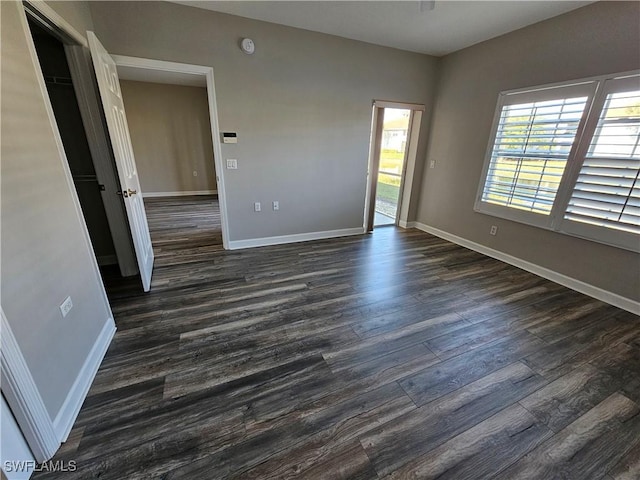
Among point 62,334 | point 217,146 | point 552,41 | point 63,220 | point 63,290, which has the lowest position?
point 62,334

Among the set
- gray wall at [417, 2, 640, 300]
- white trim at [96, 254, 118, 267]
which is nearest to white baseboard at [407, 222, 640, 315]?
gray wall at [417, 2, 640, 300]

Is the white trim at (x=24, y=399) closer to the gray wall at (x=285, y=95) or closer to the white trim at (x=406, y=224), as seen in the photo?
the gray wall at (x=285, y=95)

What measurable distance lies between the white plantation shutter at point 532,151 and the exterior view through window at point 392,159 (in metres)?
1.48

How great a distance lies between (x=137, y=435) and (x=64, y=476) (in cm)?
27

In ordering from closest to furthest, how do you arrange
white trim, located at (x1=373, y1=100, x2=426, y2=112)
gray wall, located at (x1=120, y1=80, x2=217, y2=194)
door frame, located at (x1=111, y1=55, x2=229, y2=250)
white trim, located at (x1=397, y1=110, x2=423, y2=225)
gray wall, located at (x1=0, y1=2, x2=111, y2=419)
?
gray wall, located at (x1=0, y1=2, x2=111, y2=419)
door frame, located at (x1=111, y1=55, x2=229, y2=250)
white trim, located at (x1=373, y1=100, x2=426, y2=112)
white trim, located at (x1=397, y1=110, x2=423, y2=225)
gray wall, located at (x1=120, y1=80, x2=217, y2=194)

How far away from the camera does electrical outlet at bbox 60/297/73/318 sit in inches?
57.1

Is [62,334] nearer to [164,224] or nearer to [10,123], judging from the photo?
[10,123]

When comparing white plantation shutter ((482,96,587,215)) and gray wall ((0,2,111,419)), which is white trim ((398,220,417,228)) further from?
gray wall ((0,2,111,419))

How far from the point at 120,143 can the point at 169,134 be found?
5185mm

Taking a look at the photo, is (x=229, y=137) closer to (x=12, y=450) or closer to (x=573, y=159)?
(x=12, y=450)

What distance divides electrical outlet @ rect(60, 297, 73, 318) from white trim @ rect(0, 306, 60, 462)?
40cm

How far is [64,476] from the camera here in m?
1.16

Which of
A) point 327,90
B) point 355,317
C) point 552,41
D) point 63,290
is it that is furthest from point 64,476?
point 552,41

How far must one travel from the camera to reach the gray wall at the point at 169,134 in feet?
20.8
